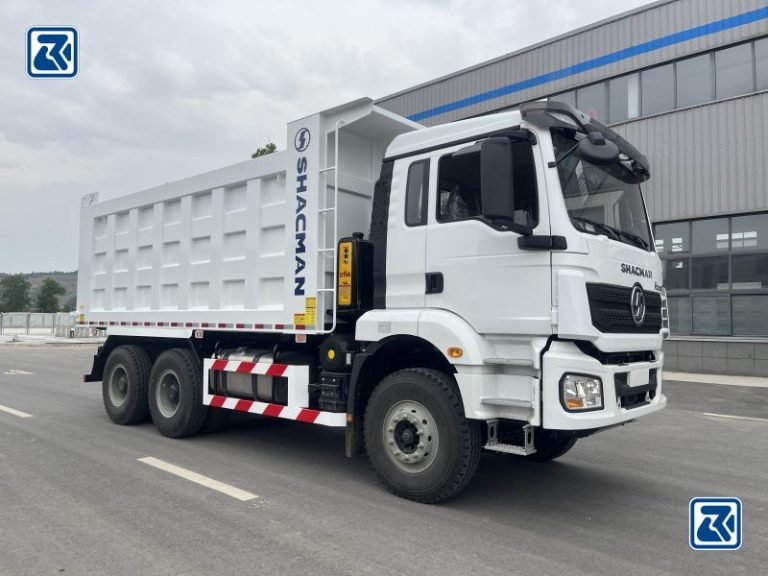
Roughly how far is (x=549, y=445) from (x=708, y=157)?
1304 cm

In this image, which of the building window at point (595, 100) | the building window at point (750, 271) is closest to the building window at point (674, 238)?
the building window at point (750, 271)

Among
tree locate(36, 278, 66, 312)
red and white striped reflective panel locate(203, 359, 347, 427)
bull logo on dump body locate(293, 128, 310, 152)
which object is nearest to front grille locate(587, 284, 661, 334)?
red and white striped reflective panel locate(203, 359, 347, 427)

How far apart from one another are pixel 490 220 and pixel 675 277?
14.2 m

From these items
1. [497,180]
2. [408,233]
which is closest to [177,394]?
[408,233]

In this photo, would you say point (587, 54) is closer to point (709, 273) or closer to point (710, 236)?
point (710, 236)

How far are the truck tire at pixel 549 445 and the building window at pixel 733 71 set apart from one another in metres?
13.6

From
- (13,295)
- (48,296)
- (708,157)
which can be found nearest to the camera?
(708,157)

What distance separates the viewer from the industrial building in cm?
1491

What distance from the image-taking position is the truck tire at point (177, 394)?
6.84 m

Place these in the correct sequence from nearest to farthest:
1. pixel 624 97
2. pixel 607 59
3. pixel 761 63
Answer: pixel 761 63 < pixel 624 97 < pixel 607 59

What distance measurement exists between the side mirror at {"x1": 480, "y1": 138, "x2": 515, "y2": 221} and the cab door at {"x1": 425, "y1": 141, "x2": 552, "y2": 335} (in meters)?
0.17

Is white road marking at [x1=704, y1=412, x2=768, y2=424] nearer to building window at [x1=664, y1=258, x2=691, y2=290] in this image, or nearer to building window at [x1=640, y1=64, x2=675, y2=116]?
building window at [x1=664, y1=258, x2=691, y2=290]

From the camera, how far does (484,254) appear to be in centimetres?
452

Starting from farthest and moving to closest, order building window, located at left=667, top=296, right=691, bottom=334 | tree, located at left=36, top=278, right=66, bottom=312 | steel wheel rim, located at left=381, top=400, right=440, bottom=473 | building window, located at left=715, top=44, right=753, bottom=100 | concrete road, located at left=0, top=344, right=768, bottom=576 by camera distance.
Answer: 1. tree, located at left=36, top=278, right=66, bottom=312
2. building window, located at left=667, top=296, right=691, bottom=334
3. building window, located at left=715, top=44, right=753, bottom=100
4. steel wheel rim, located at left=381, top=400, right=440, bottom=473
5. concrete road, located at left=0, top=344, right=768, bottom=576
